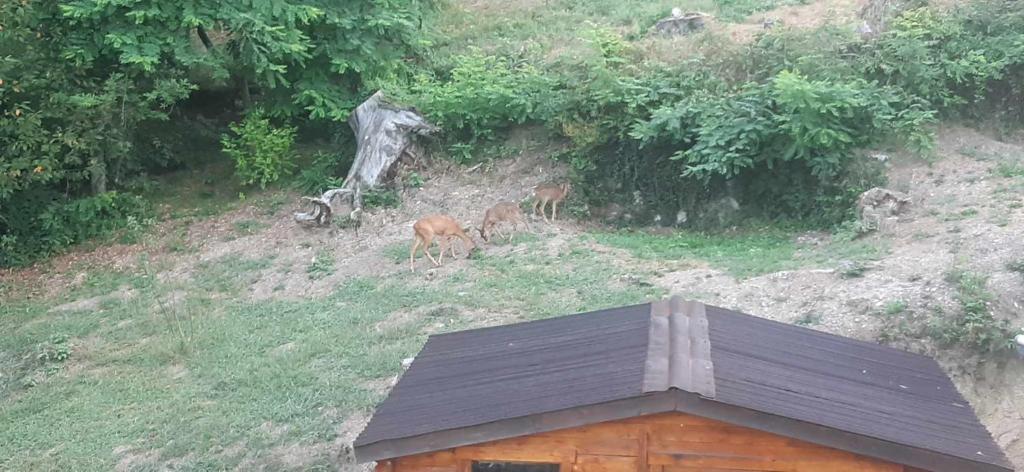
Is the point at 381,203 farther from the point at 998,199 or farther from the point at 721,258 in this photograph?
the point at 998,199

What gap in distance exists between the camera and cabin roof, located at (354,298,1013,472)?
477 centimetres

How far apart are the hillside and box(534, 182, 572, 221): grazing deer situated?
0.30 meters

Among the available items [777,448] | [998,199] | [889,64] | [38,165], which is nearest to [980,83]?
[889,64]

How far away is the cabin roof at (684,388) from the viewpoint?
4.77 m

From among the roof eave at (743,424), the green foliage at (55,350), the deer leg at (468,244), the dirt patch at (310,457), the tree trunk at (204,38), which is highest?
the tree trunk at (204,38)

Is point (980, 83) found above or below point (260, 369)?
above

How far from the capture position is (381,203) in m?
15.3

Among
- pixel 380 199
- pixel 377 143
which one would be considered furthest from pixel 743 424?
pixel 377 143

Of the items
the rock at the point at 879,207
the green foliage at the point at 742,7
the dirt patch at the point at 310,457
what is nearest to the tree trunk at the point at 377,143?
the green foliage at the point at 742,7

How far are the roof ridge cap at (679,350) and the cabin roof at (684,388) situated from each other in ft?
Answer: 0.04

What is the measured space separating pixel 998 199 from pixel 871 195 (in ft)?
4.82

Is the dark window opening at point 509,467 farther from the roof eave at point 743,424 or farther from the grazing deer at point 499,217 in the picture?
the grazing deer at point 499,217

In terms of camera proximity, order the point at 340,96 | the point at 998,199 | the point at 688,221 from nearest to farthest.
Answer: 1. the point at 998,199
2. the point at 688,221
3. the point at 340,96

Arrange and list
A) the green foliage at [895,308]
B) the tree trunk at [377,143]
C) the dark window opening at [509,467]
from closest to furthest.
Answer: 1. the dark window opening at [509,467]
2. the green foliage at [895,308]
3. the tree trunk at [377,143]
